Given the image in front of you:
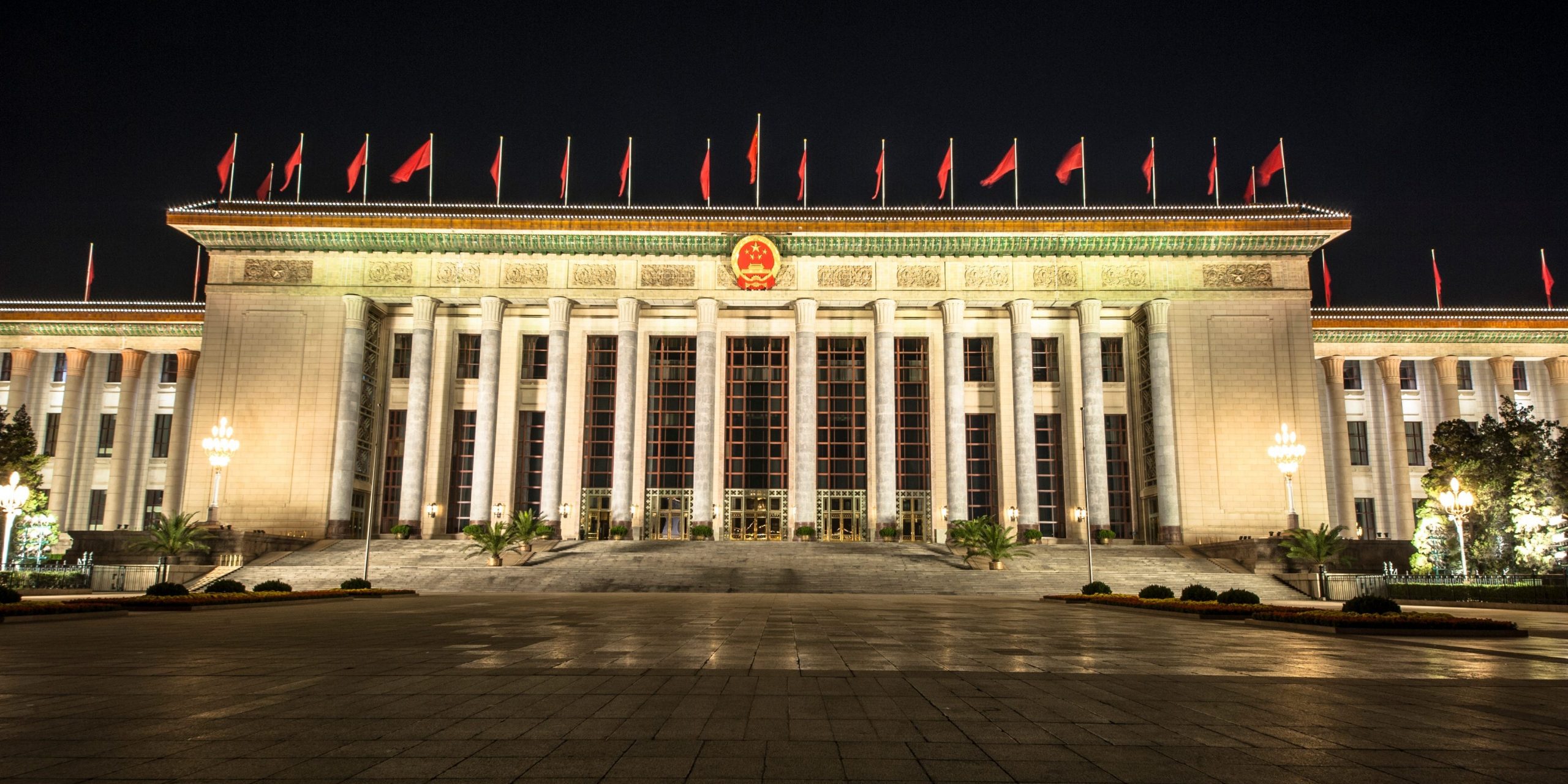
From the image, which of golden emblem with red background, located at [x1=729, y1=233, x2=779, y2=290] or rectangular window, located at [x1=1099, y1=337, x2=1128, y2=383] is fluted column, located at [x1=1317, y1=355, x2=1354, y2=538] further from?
golden emblem with red background, located at [x1=729, y1=233, x2=779, y2=290]

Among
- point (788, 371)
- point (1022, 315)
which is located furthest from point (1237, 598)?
point (788, 371)

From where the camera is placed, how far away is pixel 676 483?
4750 cm

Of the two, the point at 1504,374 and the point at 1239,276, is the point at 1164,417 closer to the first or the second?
the point at 1239,276

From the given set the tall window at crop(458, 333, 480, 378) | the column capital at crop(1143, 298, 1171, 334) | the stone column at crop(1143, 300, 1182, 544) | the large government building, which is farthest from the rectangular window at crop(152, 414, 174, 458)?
the column capital at crop(1143, 298, 1171, 334)

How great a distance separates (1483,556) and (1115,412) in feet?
55.2

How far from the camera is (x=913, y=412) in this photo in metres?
48.4

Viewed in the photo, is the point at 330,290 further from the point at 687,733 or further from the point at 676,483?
the point at 687,733

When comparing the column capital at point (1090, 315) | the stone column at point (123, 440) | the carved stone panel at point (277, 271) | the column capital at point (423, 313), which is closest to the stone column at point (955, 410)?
the column capital at point (1090, 315)

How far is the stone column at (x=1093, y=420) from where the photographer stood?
4338 cm

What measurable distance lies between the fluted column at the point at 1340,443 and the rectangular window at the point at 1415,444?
3482 mm

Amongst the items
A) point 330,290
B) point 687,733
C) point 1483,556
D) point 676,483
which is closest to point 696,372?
point 676,483

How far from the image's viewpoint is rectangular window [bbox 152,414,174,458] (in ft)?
171

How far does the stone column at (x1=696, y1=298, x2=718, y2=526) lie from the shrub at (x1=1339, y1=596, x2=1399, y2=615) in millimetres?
29590

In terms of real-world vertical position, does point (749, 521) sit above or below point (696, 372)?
below
